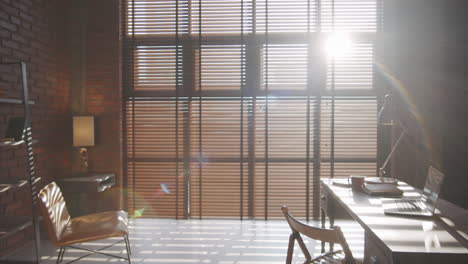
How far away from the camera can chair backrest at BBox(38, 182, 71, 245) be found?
8.25 ft

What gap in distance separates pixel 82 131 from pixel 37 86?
70 centimetres

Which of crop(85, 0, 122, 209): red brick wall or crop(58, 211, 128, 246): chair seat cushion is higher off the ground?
crop(85, 0, 122, 209): red brick wall

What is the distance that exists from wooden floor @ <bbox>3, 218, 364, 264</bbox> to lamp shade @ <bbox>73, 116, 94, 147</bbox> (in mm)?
1177

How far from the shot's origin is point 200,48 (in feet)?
13.6

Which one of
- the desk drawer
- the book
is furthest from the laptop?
the desk drawer

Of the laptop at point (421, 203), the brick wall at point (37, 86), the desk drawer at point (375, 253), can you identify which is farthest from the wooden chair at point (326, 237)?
the brick wall at point (37, 86)

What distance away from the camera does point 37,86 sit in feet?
11.9

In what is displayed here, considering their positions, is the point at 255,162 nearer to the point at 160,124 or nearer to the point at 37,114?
the point at 160,124

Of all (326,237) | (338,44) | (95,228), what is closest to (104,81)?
(95,228)

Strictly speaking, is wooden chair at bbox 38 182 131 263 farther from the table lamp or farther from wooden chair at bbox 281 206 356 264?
wooden chair at bbox 281 206 356 264

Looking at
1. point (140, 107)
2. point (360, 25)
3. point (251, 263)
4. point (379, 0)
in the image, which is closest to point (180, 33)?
point (140, 107)

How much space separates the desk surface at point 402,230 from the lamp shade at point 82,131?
9.86 ft

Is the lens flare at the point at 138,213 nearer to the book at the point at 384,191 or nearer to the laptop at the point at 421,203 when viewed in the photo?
the book at the point at 384,191

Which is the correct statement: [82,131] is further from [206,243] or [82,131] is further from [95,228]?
[206,243]
